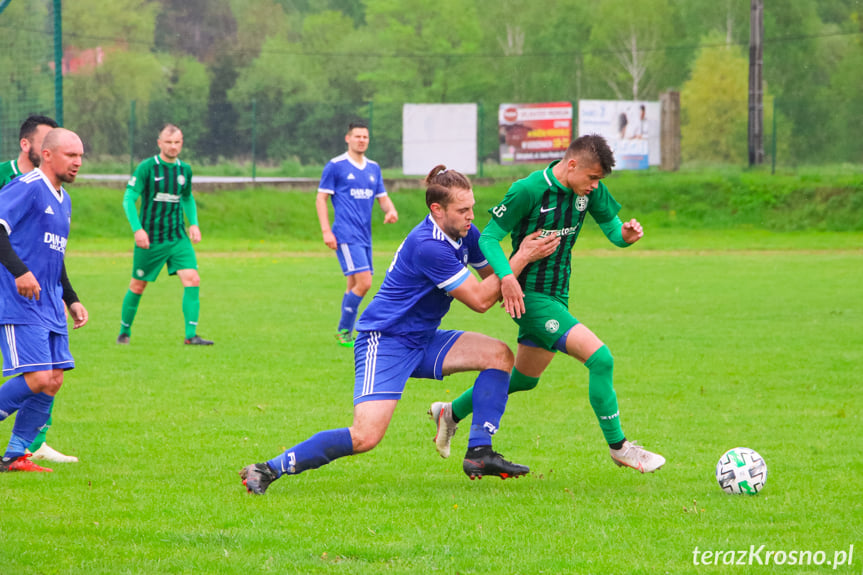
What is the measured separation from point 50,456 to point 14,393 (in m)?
0.66

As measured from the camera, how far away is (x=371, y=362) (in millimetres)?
5953

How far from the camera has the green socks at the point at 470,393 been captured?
252 inches

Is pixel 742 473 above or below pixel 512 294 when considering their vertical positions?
below

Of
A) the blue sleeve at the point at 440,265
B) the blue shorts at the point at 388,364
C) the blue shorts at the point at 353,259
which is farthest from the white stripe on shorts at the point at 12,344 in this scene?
the blue shorts at the point at 353,259

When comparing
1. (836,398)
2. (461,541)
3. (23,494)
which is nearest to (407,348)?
(461,541)

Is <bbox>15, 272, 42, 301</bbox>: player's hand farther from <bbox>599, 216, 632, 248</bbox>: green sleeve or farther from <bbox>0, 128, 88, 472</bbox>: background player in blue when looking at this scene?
<bbox>599, 216, 632, 248</bbox>: green sleeve

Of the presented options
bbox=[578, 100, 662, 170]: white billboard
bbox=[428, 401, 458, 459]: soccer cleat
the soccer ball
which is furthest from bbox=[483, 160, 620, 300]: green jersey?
bbox=[578, 100, 662, 170]: white billboard

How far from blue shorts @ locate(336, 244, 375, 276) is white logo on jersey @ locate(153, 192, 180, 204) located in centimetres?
189

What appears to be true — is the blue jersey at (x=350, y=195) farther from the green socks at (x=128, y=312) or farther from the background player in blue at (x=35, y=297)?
the background player in blue at (x=35, y=297)

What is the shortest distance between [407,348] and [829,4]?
6728 centimetres

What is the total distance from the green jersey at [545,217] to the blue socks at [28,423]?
116 inches

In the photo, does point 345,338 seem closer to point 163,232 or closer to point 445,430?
point 163,232

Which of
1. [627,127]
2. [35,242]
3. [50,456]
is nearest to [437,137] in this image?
[627,127]

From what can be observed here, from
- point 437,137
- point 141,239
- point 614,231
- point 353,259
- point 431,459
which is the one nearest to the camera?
point 614,231
